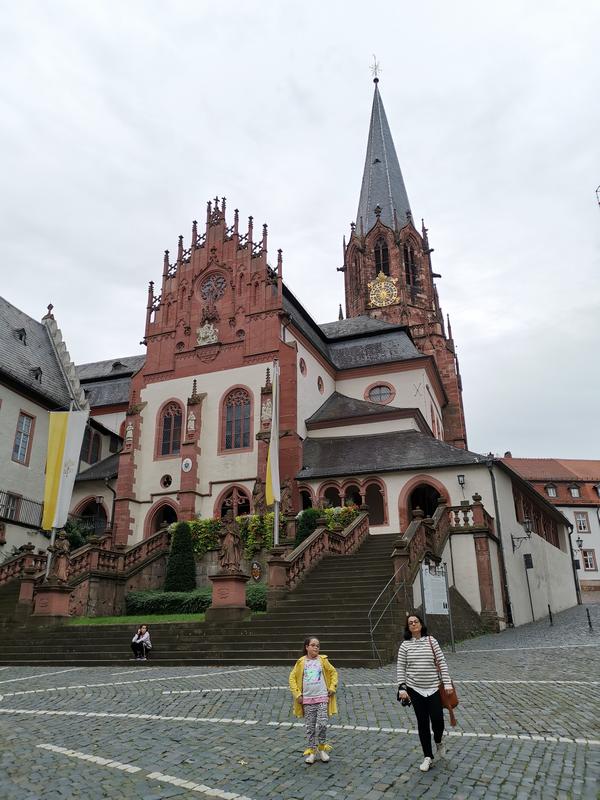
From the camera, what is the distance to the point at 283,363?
32.2 meters

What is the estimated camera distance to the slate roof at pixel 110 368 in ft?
154

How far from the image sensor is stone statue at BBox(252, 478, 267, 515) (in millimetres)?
28044

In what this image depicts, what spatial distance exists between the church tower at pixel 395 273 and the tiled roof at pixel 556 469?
19494 mm

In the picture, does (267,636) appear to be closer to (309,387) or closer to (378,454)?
(378,454)

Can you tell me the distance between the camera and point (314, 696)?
22.3ft

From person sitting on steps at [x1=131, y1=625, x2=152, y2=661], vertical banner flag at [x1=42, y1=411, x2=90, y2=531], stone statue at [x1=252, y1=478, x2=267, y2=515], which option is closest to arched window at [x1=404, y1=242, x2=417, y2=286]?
stone statue at [x1=252, y1=478, x2=267, y2=515]

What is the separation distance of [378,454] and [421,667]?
23055mm

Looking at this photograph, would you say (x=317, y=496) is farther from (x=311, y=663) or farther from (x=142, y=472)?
(x=311, y=663)

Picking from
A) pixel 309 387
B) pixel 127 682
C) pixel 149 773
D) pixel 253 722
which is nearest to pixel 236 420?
pixel 309 387

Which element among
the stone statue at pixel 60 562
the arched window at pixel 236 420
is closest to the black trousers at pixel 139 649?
the stone statue at pixel 60 562

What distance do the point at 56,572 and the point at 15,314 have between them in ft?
70.0

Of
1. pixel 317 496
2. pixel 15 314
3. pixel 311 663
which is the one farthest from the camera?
pixel 15 314

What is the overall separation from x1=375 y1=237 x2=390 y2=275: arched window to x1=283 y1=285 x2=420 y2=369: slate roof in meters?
15.5

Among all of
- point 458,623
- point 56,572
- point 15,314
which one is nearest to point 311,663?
point 458,623
